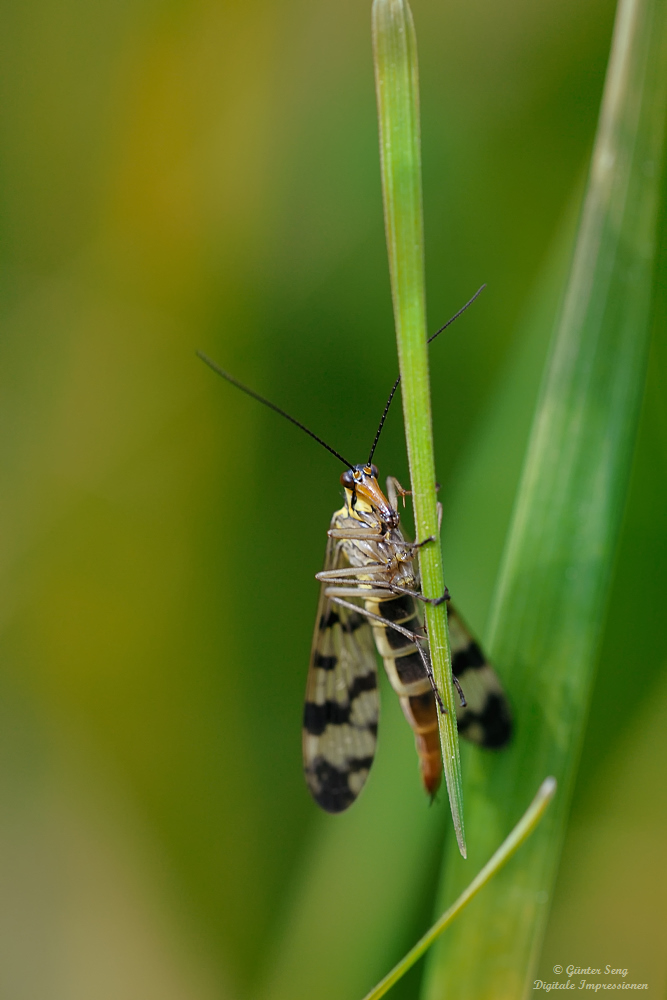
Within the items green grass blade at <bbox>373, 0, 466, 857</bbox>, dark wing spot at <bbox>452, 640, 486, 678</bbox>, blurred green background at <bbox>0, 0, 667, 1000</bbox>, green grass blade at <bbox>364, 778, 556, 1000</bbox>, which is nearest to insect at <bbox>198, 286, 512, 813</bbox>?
dark wing spot at <bbox>452, 640, 486, 678</bbox>

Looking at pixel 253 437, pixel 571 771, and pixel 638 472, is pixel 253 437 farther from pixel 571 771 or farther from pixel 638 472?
pixel 571 771

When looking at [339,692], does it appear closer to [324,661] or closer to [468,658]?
[324,661]

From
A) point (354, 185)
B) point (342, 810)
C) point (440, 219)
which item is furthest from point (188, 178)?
point (342, 810)

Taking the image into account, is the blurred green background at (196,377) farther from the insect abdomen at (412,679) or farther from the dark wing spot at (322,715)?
the insect abdomen at (412,679)

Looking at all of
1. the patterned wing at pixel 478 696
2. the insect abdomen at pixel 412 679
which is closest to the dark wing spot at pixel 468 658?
the patterned wing at pixel 478 696

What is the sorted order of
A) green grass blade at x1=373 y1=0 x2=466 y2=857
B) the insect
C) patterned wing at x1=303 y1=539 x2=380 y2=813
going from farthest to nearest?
1. patterned wing at x1=303 y1=539 x2=380 y2=813
2. the insect
3. green grass blade at x1=373 y1=0 x2=466 y2=857

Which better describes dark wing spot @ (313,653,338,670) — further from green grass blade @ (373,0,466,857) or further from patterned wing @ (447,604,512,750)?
green grass blade @ (373,0,466,857)
